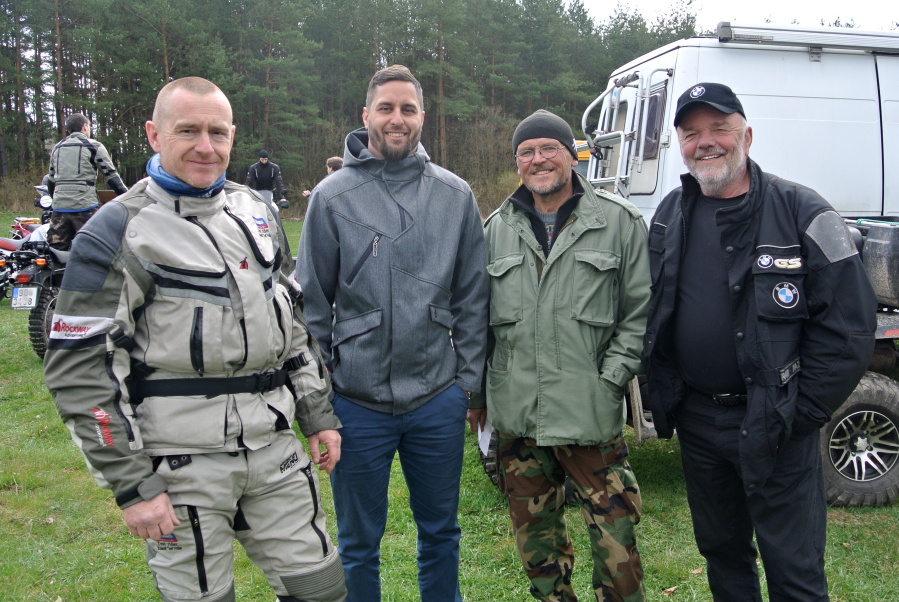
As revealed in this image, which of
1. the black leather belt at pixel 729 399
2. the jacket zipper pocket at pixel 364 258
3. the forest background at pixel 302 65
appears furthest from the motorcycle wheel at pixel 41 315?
the forest background at pixel 302 65

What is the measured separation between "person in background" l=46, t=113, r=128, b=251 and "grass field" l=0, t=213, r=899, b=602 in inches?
113

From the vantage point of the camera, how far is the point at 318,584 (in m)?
2.13

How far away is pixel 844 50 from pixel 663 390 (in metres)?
3.48

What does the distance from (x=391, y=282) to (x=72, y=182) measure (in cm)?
579

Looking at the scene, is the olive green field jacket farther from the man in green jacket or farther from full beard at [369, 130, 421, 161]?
full beard at [369, 130, 421, 161]

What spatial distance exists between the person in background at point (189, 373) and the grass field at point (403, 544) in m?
1.25

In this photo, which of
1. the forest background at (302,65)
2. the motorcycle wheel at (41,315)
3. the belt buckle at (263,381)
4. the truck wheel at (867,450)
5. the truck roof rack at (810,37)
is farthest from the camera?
the forest background at (302,65)

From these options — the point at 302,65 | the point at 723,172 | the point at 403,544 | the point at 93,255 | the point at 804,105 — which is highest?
the point at 302,65

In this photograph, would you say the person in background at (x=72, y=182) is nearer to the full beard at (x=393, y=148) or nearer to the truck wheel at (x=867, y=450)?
the full beard at (x=393, y=148)

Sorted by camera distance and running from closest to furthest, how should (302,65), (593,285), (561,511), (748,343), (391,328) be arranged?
1. (748,343)
2. (391,328)
3. (593,285)
4. (561,511)
5. (302,65)

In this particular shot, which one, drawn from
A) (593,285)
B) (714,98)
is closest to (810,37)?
(714,98)

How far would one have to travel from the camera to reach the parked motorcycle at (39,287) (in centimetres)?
665

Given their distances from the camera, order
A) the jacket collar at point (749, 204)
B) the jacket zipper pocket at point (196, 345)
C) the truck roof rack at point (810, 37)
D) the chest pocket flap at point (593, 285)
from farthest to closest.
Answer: the truck roof rack at point (810, 37) < the chest pocket flap at point (593, 285) < the jacket collar at point (749, 204) < the jacket zipper pocket at point (196, 345)

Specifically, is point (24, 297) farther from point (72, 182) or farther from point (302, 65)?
point (302, 65)
